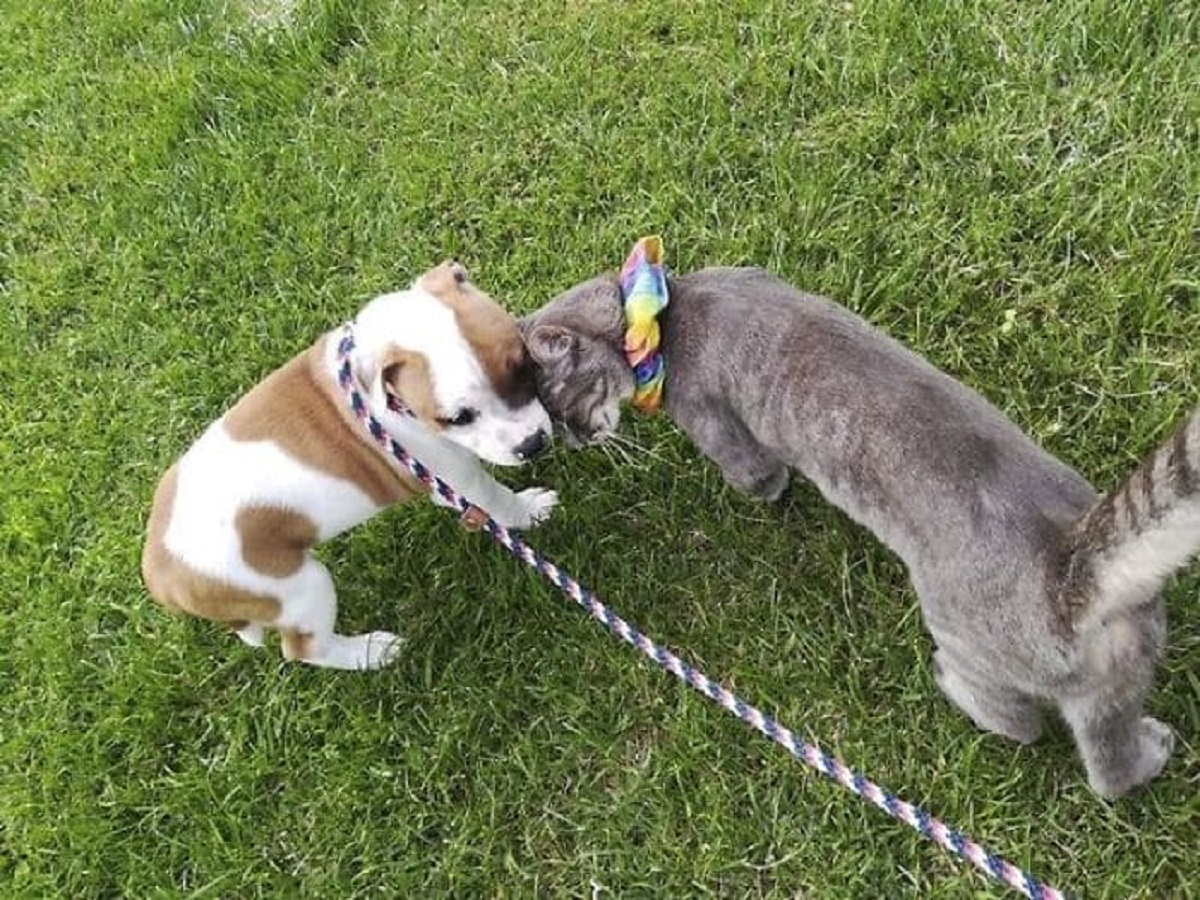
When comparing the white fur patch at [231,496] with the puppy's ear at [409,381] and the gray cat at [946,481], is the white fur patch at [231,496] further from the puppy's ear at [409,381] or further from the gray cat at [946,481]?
the gray cat at [946,481]

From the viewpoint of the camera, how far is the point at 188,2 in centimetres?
579

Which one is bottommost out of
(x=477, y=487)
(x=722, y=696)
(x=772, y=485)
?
(x=722, y=696)

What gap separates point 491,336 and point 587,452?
2.97ft

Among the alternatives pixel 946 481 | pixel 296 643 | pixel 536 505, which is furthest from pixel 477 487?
pixel 946 481

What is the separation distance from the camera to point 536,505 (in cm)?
409

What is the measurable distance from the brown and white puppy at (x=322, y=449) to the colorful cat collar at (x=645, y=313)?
0.31 m

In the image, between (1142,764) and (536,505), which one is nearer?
(1142,764)

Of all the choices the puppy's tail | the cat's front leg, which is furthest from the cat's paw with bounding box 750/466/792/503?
the puppy's tail

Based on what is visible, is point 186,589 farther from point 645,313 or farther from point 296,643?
point 645,313

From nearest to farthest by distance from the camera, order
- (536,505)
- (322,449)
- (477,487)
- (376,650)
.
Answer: (322,449) → (477,487) → (376,650) → (536,505)

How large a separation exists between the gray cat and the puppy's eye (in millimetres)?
249

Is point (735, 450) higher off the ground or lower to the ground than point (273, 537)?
lower

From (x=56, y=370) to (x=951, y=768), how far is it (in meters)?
3.80

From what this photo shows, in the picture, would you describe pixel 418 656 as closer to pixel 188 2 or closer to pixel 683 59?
pixel 683 59
